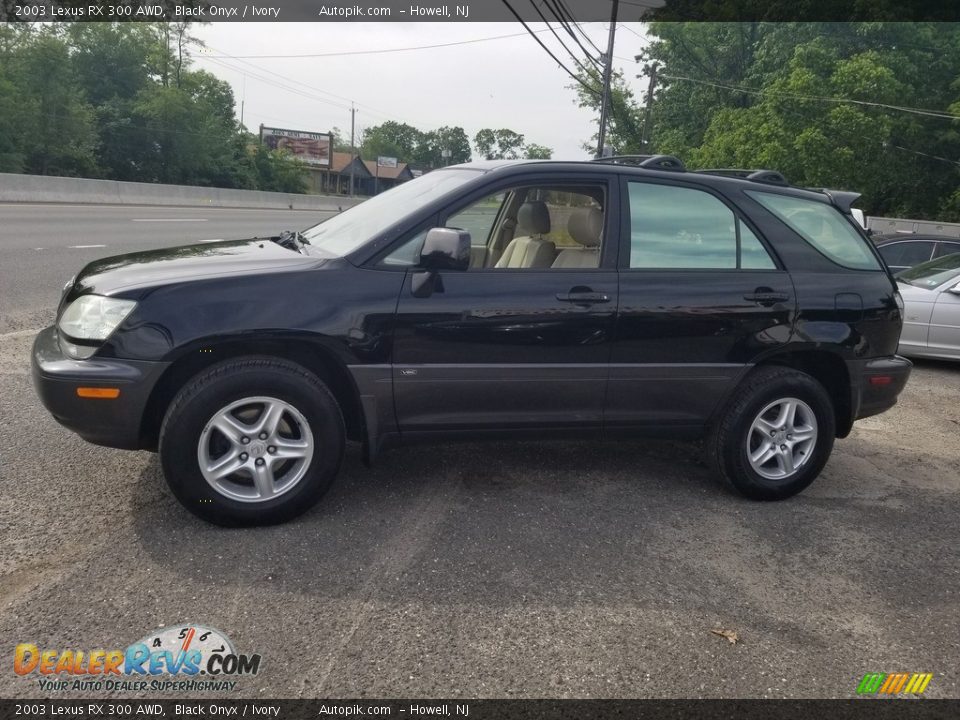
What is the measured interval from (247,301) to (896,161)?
1573 inches

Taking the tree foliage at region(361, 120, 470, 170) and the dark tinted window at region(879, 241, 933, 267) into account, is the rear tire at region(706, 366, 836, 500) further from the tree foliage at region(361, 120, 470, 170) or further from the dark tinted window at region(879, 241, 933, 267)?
the tree foliage at region(361, 120, 470, 170)

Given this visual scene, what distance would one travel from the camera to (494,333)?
376cm

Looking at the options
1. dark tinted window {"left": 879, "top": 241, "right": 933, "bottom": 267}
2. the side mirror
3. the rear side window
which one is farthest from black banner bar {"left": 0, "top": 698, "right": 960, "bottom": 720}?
dark tinted window {"left": 879, "top": 241, "right": 933, "bottom": 267}

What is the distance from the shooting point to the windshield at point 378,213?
3908 mm

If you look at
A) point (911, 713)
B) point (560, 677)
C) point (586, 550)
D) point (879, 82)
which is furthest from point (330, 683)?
point (879, 82)

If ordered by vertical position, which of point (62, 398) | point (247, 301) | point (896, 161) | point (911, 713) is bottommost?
point (911, 713)

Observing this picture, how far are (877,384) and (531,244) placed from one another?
214 cm

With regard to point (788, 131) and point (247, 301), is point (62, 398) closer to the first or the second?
point (247, 301)

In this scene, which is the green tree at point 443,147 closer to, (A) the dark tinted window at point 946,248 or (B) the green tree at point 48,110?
(B) the green tree at point 48,110

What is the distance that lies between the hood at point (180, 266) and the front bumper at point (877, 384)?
3.07 m

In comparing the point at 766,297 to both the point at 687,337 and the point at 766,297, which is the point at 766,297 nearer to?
the point at 766,297

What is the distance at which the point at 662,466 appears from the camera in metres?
4.79

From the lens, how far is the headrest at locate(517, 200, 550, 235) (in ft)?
14.8

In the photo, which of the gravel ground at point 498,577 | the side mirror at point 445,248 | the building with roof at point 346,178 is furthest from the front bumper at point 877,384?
the building with roof at point 346,178
